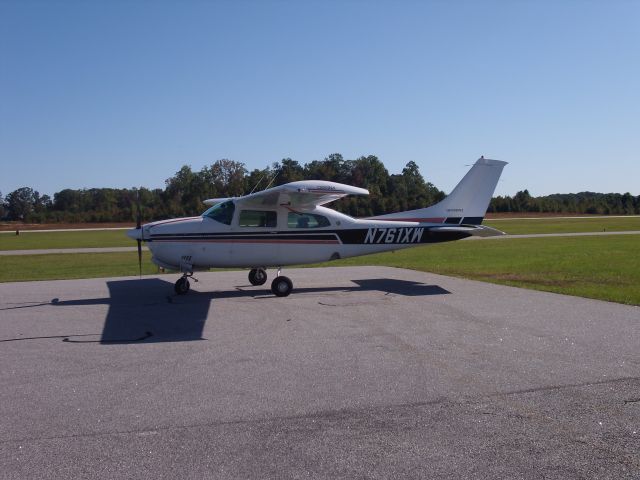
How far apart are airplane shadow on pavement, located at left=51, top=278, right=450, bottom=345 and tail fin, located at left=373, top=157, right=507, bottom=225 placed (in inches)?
71.3

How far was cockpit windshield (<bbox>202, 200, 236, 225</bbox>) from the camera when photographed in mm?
13445

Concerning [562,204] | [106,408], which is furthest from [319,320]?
[562,204]

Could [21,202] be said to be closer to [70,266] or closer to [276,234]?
[70,266]

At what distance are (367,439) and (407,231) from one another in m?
10.5

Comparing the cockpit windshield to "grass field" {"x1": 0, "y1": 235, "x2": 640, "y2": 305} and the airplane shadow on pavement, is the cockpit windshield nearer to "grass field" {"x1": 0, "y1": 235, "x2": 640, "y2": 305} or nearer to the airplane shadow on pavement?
the airplane shadow on pavement

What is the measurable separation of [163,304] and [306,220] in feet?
12.8

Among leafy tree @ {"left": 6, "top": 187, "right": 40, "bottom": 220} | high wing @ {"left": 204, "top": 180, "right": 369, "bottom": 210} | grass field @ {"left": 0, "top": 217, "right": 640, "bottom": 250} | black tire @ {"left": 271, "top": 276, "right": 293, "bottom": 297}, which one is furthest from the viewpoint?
leafy tree @ {"left": 6, "top": 187, "right": 40, "bottom": 220}

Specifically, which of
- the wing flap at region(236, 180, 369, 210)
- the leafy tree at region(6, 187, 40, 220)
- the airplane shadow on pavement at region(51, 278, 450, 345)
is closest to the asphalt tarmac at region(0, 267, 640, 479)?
the airplane shadow on pavement at region(51, 278, 450, 345)

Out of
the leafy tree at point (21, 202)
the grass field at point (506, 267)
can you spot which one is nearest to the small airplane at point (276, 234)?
the grass field at point (506, 267)

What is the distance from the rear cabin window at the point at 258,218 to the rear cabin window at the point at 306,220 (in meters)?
0.37

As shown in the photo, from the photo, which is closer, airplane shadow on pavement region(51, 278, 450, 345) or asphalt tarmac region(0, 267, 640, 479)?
asphalt tarmac region(0, 267, 640, 479)

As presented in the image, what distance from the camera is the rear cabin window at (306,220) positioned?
1383 centimetres

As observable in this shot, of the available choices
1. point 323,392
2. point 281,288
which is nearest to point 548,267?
point 281,288

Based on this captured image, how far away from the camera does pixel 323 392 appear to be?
5992mm
